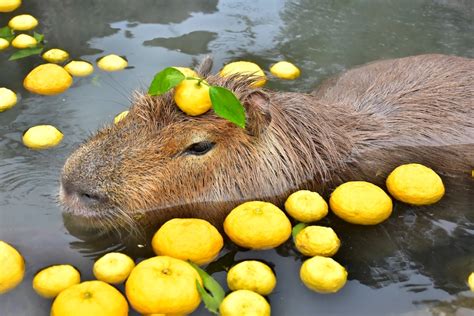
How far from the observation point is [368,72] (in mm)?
5859

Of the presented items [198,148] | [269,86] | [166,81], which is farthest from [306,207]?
[269,86]

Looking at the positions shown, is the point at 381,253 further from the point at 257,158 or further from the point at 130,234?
the point at 130,234

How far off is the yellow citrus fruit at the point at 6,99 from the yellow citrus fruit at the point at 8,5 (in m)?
1.86

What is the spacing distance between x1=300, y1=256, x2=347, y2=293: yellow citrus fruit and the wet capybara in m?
0.81

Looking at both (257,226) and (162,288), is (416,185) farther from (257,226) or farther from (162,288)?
(162,288)

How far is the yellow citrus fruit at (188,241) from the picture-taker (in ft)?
12.6

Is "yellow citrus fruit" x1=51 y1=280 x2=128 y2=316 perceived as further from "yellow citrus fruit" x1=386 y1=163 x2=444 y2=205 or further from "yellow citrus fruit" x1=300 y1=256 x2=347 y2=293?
"yellow citrus fruit" x1=386 y1=163 x2=444 y2=205

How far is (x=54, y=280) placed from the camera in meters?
3.66

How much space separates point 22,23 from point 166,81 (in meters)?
3.52

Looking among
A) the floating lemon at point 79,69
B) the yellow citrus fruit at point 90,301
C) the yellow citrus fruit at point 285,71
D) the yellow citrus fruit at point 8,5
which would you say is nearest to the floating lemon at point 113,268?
the yellow citrus fruit at point 90,301

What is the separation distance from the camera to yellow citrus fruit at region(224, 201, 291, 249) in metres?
4.00

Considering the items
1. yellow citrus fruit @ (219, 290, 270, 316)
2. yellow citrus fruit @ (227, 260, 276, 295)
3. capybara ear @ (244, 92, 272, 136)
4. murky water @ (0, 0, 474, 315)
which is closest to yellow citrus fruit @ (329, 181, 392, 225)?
murky water @ (0, 0, 474, 315)

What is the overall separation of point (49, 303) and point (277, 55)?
3.93m

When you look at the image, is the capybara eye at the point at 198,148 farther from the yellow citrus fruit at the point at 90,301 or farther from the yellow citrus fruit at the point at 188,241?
the yellow citrus fruit at the point at 90,301
